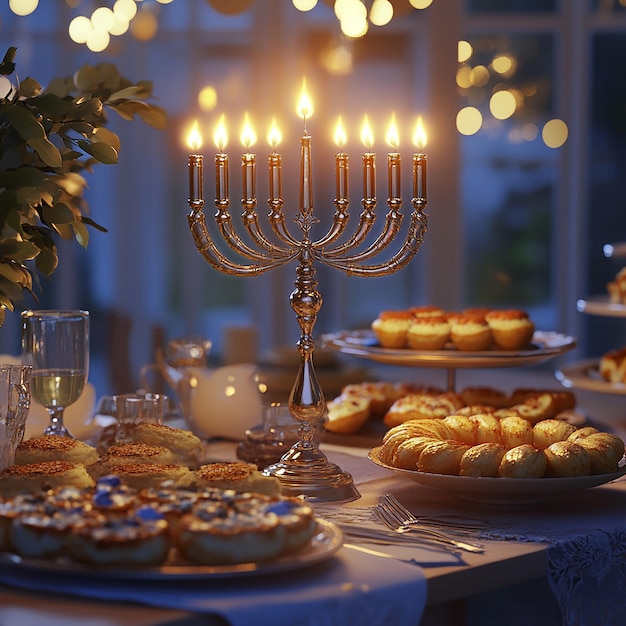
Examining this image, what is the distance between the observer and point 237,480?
129 cm

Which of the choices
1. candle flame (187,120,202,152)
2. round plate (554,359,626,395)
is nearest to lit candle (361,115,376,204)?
candle flame (187,120,202,152)

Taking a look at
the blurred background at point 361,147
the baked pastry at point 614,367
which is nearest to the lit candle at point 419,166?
the baked pastry at point 614,367

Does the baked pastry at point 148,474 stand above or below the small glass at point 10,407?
below

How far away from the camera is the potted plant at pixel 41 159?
1.37 m

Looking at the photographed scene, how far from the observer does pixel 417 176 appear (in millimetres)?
1557

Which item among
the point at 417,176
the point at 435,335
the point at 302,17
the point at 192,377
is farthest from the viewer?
the point at 302,17

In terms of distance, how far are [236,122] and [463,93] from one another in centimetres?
119

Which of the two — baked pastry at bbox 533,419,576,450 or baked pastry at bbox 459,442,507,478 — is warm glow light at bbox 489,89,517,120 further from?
baked pastry at bbox 459,442,507,478

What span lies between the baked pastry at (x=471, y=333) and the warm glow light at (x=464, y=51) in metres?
3.49

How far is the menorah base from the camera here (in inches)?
58.8

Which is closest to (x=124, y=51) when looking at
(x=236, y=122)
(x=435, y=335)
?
(x=236, y=122)

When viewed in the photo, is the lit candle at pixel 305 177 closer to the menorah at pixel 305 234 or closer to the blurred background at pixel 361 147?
the menorah at pixel 305 234

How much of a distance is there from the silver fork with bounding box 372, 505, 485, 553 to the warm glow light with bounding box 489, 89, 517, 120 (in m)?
4.32

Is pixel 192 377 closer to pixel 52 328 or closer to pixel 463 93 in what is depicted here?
pixel 52 328
